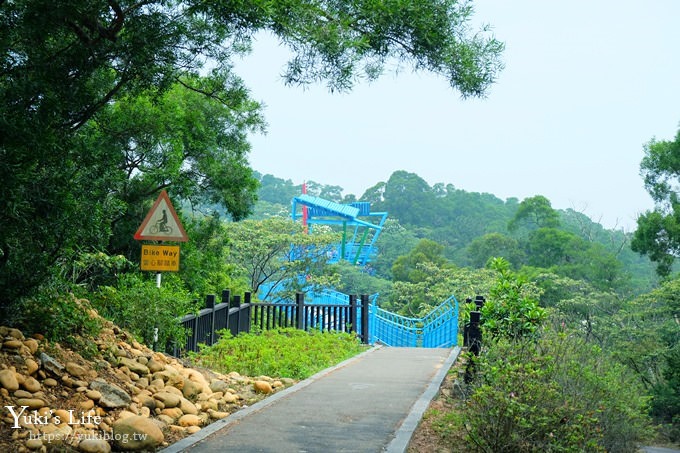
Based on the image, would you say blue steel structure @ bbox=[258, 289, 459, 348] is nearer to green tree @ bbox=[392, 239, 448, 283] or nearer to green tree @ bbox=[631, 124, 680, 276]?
green tree @ bbox=[631, 124, 680, 276]

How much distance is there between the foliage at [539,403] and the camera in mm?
5699

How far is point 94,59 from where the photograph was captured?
6898 millimetres

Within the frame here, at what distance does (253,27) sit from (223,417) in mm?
3871

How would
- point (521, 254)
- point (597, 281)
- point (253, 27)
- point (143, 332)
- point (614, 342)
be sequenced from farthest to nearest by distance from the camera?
1. point (521, 254)
2. point (597, 281)
3. point (614, 342)
4. point (143, 332)
5. point (253, 27)

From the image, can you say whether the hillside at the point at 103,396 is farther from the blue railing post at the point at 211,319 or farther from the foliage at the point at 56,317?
the blue railing post at the point at 211,319

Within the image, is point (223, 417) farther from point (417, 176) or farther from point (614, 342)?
point (417, 176)

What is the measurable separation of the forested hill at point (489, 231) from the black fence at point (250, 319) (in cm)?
2309

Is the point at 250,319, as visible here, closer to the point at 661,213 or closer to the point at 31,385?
the point at 31,385

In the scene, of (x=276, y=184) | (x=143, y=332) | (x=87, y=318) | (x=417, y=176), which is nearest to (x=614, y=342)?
(x=143, y=332)

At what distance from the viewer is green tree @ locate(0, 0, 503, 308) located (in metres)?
6.12

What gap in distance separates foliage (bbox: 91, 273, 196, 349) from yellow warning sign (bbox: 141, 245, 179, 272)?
0.43 m

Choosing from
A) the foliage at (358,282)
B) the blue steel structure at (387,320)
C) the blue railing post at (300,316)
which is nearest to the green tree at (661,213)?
the blue steel structure at (387,320)

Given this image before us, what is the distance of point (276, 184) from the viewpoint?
Answer: 73625 millimetres

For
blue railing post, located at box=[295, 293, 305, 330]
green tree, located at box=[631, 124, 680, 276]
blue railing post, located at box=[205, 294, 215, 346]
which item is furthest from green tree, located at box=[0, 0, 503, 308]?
green tree, located at box=[631, 124, 680, 276]
